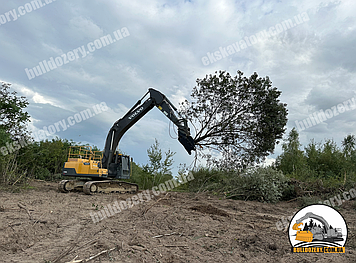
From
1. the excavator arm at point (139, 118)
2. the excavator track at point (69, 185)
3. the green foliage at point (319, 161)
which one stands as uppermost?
the excavator arm at point (139, 118)

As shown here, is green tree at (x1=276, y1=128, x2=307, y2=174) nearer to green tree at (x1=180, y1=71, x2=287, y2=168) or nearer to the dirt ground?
green tree at (x1=180, y1=71, x2=287, y2=168)

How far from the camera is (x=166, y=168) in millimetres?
14664

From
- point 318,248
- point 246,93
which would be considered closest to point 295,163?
point 246,93

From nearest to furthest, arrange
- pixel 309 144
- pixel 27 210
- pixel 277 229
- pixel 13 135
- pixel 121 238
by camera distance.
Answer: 1. pixel 121 238
2. pixel 277 229
3. pixel 27 210
4. pixel 13 135
5. pixel 309 144

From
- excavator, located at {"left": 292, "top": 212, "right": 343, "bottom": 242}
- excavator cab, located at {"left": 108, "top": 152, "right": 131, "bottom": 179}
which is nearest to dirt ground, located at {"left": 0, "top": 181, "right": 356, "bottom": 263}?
excavator, located at {"left": 292, "top": 212, "right": 343, "bottom": 242}

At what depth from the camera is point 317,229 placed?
3.45 meters

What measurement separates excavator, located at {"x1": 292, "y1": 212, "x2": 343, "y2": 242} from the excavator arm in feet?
20.4

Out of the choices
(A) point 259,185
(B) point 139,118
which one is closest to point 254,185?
(A) point 259,185

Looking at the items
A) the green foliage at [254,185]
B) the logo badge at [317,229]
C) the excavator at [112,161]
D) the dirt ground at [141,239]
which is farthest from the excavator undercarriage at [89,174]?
the logo badge at [317,229]

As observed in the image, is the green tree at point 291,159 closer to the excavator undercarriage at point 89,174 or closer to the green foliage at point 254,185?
the green foliage at point 254,185

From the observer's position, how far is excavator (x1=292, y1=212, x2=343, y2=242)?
3.45m

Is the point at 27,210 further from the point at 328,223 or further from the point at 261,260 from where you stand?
the point at 328,223

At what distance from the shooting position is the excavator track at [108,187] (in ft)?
34.0

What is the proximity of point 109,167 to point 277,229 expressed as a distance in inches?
345
